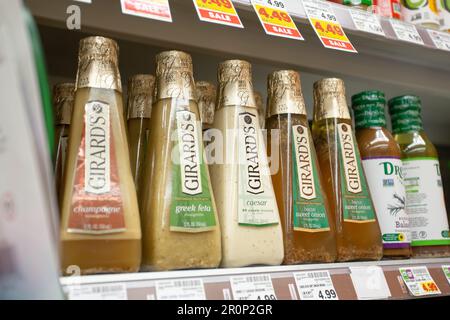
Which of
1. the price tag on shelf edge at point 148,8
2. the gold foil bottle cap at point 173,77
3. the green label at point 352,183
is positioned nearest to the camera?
the price tag on shelf edge at point 148,8

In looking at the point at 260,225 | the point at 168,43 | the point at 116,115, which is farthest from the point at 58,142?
the point at 260,225

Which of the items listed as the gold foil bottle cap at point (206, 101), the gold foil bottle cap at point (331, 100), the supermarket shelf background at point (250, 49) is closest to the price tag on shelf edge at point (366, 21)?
the supermarket shelf background at point (250, 49)

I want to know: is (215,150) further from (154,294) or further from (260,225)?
(154,294)

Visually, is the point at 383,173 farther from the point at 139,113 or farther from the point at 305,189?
the point at 139,113

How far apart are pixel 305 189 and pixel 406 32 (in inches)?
18.0

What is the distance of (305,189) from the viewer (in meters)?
0.86

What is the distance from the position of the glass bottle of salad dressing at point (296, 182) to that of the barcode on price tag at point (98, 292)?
0.31 m

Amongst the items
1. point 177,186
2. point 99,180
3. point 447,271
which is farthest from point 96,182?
point 447,271

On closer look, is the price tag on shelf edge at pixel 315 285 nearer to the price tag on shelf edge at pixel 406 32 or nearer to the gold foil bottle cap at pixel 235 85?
the gold foil bottle cap at pixel 235 85

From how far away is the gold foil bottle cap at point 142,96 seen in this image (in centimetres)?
90

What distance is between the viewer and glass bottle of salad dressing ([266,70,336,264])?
2.69 ft

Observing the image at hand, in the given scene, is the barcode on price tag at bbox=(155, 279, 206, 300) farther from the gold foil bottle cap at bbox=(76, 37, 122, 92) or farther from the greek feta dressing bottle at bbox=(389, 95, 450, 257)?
the greek feta dressing bottle at bbox=(389, 95, 450, 257)

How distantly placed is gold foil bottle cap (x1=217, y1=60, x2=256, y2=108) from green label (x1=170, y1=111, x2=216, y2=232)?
0.30 feet

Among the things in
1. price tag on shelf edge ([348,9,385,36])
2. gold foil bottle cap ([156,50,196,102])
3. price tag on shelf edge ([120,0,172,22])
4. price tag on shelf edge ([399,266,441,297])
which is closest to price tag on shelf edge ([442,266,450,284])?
price tag on shelf edge ([399,266,441,297])
